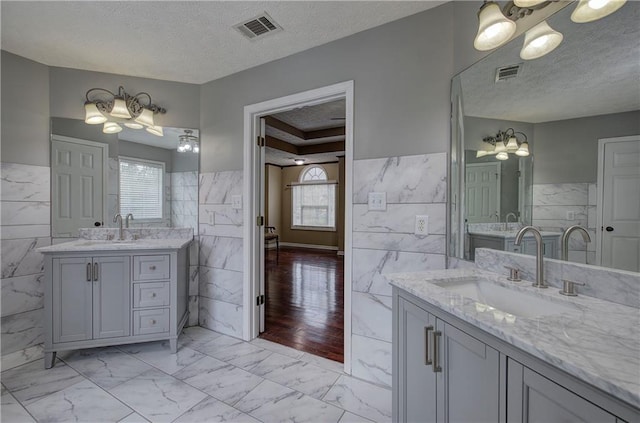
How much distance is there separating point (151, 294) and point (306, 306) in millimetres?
1741

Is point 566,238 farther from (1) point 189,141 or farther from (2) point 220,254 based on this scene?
(1) point 189,141

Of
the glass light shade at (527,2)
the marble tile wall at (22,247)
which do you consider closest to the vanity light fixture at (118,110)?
the marble tile wall at (22,247)

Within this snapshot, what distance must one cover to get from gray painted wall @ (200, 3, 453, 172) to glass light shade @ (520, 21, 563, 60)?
473mm

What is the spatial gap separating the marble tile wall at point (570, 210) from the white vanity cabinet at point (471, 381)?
2.01 ft

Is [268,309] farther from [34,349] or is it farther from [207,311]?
[34,349]

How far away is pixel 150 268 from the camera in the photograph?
7.69 feet

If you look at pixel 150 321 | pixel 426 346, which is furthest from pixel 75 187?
pixel 426 346

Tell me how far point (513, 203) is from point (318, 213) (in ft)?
21.6

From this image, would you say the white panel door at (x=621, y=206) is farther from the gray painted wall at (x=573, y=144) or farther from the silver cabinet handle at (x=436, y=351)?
the silver cabinet handle at (x=436, y=351)

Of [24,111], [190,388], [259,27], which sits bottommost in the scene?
[190,388]

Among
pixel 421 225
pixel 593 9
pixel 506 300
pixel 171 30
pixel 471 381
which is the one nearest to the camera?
pixel 471 381

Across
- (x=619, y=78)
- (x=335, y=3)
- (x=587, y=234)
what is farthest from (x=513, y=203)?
(x=335, y=3)

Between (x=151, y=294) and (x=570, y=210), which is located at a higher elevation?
(x=570, y=210)

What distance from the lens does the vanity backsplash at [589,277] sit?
98cm
